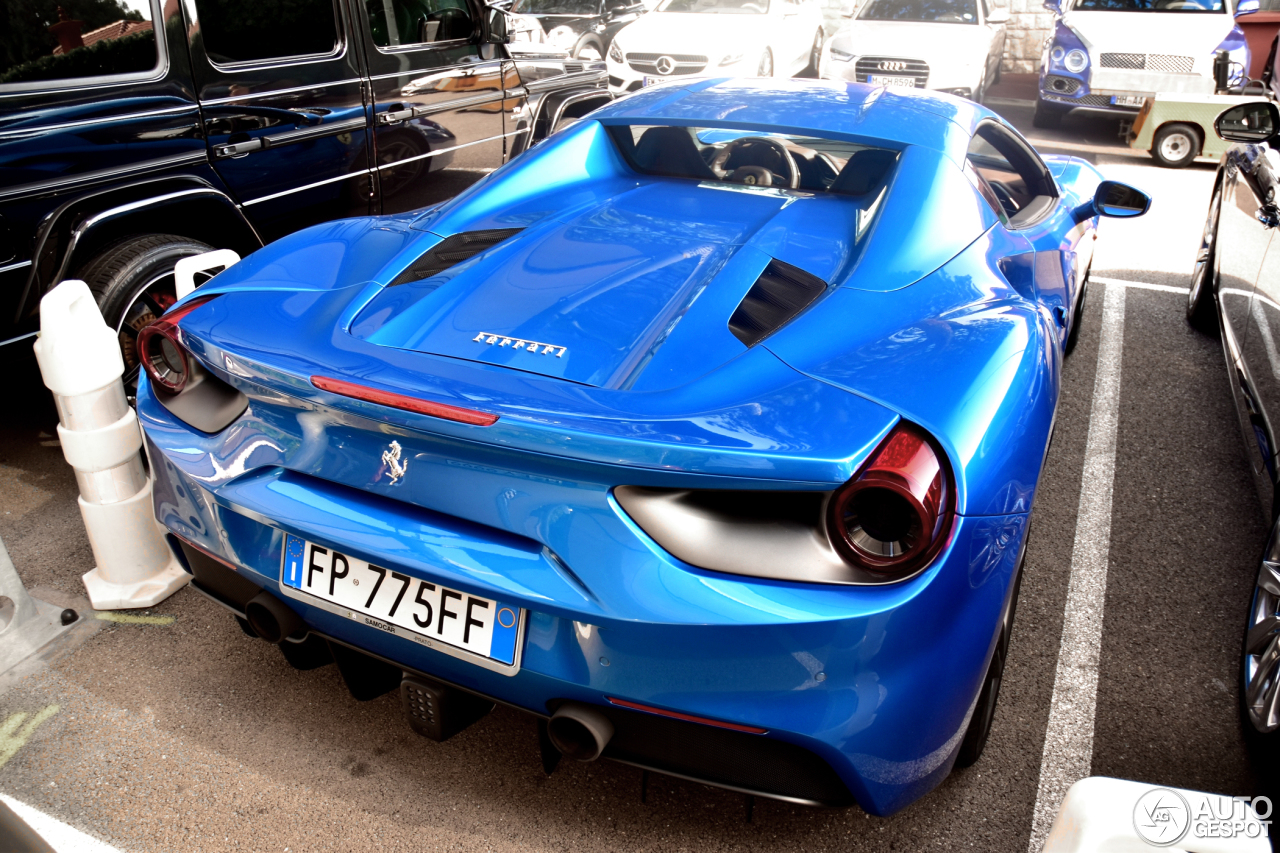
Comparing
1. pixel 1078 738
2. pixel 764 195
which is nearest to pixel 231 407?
pixel 764 195

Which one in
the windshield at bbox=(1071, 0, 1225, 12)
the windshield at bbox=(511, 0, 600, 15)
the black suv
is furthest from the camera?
the windshield at bbox=(511, 0, 600, 15)

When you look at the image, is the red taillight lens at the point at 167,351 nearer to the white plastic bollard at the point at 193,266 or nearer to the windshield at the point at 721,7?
the white plastic bollard at the point at 193,266

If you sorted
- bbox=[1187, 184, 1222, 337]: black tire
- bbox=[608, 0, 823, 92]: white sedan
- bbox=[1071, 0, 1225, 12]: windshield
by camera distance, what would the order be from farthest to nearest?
bbox=[608, 0, 823, 92]: white sedan → bbox=[1071, 0, 1225, 12]: windshield → bbox=[1187, 184, 1222, 337]: black tire

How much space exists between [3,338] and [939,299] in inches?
109

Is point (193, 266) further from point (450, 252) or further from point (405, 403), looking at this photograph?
point (405, 403)

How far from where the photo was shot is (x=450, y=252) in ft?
7.39

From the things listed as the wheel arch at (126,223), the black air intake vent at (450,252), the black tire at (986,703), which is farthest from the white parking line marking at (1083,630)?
the wheel arch at (126,223)

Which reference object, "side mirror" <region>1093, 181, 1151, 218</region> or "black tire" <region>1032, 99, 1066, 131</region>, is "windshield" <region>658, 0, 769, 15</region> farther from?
"side mirror" <region>1093, 181, 1151, 218</region>

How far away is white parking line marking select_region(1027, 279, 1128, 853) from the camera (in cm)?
211

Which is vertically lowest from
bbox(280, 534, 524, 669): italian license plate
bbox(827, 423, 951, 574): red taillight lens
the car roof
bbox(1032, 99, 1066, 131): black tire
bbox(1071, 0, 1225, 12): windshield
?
bbox(1032, 99, 1066, 131): black tire

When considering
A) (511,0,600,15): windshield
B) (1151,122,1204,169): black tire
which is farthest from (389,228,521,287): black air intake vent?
(511,0,600,15): windshield

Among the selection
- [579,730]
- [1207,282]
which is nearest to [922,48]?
[1207,282]

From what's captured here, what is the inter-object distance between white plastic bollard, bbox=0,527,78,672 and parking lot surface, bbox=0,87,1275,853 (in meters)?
0.08

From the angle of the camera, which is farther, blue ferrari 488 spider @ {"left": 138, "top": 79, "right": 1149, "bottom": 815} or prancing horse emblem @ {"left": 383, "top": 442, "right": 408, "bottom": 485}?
prancing horse emblem @ {"left": 383, "top": 442, "right": 408, "bottom": 485}
